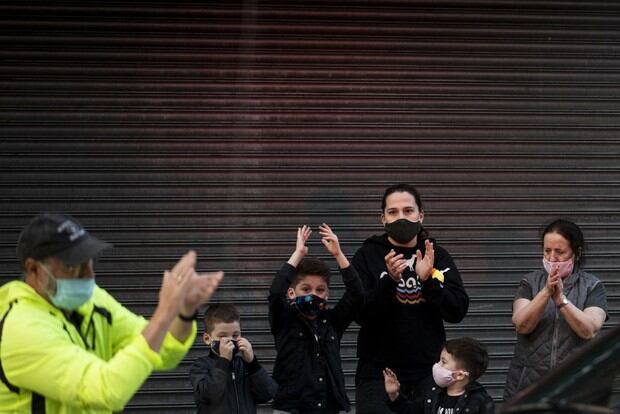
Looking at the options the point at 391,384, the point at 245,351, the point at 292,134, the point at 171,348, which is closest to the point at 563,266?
the point at 391,384

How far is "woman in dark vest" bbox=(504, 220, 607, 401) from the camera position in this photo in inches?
254

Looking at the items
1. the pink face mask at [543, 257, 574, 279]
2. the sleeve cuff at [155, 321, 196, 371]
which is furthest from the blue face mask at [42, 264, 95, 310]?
the pink face mask at [543, 257, 574, 279]

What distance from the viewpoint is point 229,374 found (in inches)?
260

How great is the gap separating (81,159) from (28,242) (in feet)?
13.9

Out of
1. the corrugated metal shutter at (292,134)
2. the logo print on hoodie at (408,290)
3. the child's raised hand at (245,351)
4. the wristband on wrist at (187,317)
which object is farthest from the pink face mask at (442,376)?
the wristband on wrist at (187,317)

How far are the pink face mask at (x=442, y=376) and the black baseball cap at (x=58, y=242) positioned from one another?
2.73 meters

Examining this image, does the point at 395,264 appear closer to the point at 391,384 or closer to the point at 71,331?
the point at 391,384

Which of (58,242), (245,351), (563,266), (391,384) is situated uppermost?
(58,242)

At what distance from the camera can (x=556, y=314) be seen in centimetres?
659

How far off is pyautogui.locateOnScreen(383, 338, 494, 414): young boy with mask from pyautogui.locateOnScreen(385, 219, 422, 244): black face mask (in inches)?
28.4

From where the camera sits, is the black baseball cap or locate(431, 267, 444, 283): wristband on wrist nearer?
the black baseball cap

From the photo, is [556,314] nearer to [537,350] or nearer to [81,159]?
[537,350]

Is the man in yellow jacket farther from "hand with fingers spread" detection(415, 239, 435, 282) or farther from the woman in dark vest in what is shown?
the woman in dark vest

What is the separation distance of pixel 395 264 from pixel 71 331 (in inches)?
107
